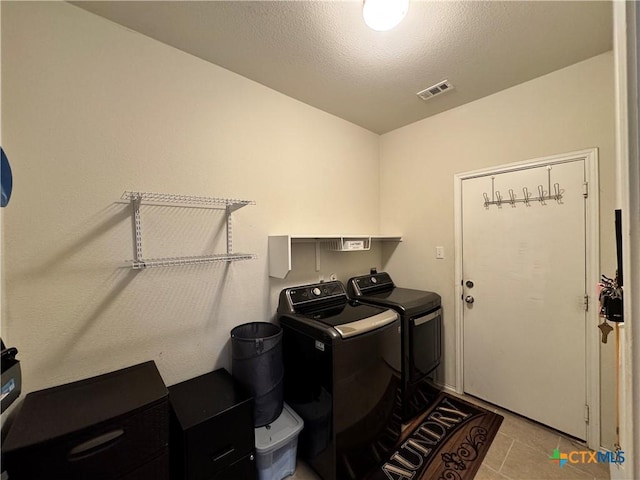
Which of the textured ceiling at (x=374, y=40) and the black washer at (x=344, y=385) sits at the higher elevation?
the textured ceiling at (x=374, y=40)

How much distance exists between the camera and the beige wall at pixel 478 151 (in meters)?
1.71

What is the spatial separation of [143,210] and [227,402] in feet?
3.94

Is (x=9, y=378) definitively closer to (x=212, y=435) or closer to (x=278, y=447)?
(x=212, y=435)

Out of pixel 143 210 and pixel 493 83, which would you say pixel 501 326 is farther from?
pixel 143 210

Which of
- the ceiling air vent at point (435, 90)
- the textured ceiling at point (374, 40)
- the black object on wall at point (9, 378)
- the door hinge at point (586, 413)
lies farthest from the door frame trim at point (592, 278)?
the black object on wall at point (9, 378)

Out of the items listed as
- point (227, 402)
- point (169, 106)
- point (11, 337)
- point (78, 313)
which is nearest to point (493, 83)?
point (169, 106)

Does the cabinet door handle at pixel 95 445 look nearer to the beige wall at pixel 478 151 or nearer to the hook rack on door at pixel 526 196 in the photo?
the beige wall at pixel 478 151

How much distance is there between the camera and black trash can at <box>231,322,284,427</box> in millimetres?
1547

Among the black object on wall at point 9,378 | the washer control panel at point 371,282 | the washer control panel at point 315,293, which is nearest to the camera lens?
the black object on wall at point 9,378

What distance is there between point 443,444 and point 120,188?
2721 mm

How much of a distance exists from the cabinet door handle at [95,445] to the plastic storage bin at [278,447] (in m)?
0.73

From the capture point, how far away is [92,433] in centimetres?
95

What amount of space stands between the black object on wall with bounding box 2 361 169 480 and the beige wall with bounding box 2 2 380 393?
24 centimetres

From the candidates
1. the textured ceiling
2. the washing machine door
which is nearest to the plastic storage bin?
the washing machine door
